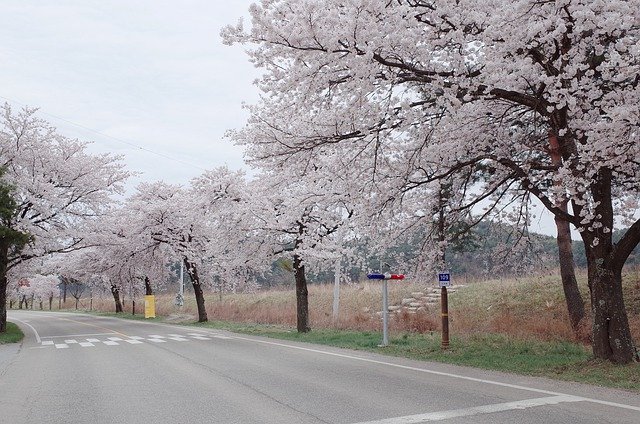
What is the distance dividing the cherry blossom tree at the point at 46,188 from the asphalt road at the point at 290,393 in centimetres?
1409

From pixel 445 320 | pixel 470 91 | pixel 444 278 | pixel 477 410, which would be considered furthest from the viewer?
pixel 445 320

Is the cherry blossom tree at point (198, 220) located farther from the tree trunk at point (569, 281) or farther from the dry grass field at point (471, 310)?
the tree trunk at point (569, 281)

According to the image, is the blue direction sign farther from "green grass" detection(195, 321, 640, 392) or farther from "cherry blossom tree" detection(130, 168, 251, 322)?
"cherry blossom tree" detection(130, 168, 251, 322)

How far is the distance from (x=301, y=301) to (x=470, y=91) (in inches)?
578

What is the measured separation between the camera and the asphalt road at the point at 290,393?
6.79m

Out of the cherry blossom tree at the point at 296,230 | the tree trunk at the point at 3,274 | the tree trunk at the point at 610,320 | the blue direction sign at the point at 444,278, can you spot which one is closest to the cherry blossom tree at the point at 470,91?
the tree trunk at the point at 610,320

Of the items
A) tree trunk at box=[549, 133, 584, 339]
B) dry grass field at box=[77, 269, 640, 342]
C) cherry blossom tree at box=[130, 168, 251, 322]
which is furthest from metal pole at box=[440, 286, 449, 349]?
cherry blossom tree at box=[130, 168, 251, 322]

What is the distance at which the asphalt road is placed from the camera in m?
6.79

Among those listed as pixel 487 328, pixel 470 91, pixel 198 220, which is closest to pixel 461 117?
pixel 470 91

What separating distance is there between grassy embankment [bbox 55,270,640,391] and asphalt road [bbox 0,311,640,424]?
1.21 meters

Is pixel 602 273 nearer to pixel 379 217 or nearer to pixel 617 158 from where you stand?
pixel 617 158

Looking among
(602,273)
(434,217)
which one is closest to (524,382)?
(602,273)

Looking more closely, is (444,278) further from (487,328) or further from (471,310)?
(471,310)

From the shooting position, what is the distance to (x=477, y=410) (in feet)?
22.6
